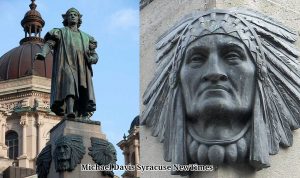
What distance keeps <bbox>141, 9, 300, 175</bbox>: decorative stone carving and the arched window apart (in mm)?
55974

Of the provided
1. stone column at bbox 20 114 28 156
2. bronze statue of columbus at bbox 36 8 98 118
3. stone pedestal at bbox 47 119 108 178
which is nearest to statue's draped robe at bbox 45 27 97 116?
bronze statue of columbus at bbox 36 8 98 118

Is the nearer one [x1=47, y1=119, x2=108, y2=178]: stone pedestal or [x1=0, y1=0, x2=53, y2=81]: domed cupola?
[x1=47, y1=119, x2=108, y2=178]: stone pedestal

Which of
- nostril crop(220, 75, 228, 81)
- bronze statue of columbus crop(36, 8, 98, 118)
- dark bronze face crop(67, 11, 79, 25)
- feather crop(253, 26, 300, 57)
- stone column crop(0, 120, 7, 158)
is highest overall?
stone column crop(0, 120, 7, 158)

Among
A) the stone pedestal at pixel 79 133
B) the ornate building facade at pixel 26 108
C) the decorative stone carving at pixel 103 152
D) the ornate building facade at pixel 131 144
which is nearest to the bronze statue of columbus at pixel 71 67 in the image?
the stone pedestal at pixel 79 133

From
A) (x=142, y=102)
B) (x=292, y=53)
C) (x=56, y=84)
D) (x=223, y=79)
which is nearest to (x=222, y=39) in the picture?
(x=223, y=79)

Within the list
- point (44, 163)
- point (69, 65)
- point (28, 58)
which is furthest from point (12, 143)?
point (69, 65)

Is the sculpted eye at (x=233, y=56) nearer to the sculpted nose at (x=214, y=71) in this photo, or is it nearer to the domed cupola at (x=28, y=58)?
the sculpted nose at (x=214, y=71)

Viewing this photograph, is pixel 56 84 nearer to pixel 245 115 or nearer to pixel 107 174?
pixel 107 174

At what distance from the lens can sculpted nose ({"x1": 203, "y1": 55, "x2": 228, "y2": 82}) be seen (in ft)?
12.4

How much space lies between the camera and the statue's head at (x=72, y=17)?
31.9ft

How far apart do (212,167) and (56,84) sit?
568 cm

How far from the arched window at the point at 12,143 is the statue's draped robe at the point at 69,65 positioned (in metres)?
50.4

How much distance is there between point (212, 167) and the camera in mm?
3777

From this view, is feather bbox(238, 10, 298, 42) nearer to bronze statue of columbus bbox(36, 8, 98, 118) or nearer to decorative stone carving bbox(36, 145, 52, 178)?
bronze statue of columbus bbox(36, 8, 98, 118)
